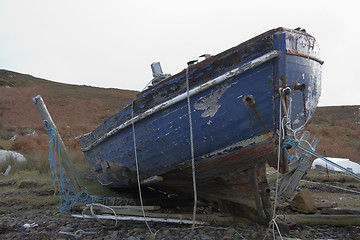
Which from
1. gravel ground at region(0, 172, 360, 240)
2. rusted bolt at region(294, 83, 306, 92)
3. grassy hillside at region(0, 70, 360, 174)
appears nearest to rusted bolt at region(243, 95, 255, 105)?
rusted bolt at region(294, 83, 306, 92)

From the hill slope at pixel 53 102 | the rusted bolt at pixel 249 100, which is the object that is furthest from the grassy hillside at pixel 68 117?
the rusted bolt at pixel 249 100

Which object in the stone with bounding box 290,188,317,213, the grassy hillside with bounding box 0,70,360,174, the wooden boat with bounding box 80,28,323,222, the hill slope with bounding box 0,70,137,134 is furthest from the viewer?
the hill slope with bounding box 0,70,137,134

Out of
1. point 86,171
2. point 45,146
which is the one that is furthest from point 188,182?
point 45,146

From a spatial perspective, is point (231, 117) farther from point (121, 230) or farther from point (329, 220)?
point (121, 230)

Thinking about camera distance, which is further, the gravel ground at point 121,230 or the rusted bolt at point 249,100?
the gravel ground at point 121,230

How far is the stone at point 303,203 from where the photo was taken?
4.23 meters

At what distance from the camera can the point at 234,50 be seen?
3.31 meters

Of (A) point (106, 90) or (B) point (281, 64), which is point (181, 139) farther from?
(A) point (106, 90)

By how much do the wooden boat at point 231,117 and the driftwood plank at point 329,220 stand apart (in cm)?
46

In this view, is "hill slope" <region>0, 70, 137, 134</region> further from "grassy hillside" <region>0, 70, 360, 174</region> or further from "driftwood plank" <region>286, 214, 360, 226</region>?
"driftwood plank" <region>286, 214, 360, 226</region>

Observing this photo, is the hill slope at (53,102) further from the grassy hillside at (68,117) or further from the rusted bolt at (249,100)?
the rusted bolt at (249,100)

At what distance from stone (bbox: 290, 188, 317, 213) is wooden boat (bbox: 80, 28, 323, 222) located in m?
1.05

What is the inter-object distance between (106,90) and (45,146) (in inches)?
1150

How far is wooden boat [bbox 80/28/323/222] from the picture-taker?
3199 millimetres
